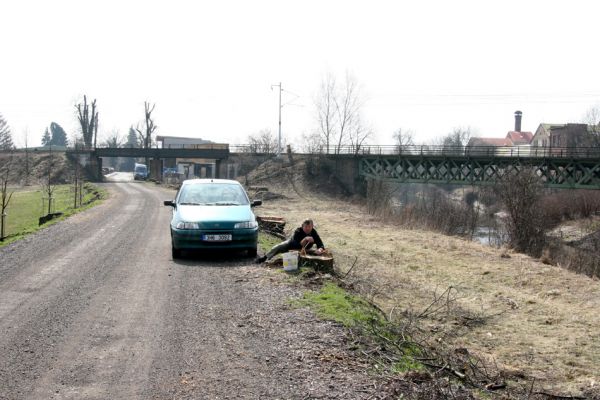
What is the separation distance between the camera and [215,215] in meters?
11.7

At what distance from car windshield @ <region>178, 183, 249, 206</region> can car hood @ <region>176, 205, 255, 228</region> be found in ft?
1.25

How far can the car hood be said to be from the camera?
11.4 m

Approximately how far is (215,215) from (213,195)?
4.43ft

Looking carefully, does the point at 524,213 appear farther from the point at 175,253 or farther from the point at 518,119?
the point at 518,119

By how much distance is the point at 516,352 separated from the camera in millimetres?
7855

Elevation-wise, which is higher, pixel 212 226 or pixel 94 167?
pixel 94 167

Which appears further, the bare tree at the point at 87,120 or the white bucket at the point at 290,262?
the bare tree at the point at 87,120

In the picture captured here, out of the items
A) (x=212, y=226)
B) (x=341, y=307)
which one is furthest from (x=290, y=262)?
(x=341, y=307)

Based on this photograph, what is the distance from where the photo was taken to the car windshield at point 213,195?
41.4 ft

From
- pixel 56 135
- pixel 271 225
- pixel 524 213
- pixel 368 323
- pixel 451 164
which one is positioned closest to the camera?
pixel 368 323

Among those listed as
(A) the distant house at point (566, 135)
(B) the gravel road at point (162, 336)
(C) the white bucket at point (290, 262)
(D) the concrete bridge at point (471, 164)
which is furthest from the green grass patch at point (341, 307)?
(A) the distant house at point (566, 135)

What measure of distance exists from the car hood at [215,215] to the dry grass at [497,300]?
3.02m

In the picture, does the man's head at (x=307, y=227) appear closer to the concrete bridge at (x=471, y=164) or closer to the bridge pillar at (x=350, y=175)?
the concrete bridge at (x=471, y=164)

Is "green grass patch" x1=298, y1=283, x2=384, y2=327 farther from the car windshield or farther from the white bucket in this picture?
the car windshield
